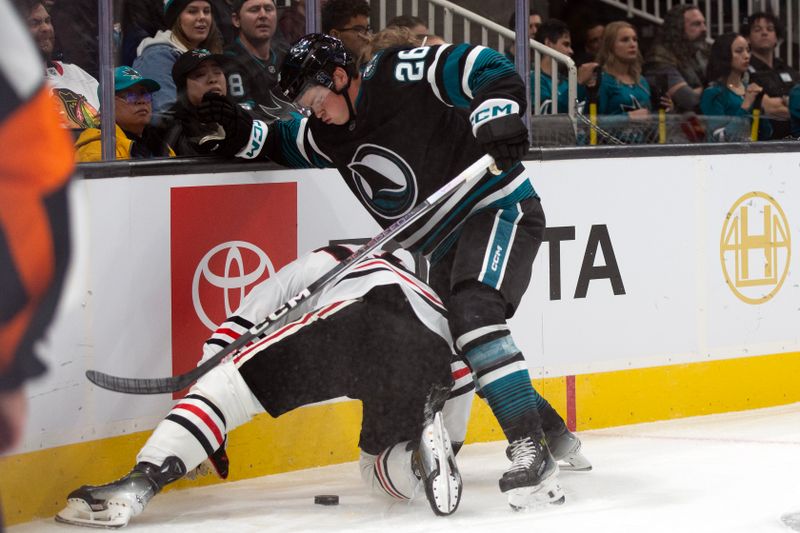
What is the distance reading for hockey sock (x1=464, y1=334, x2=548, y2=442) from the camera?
9.74 feet

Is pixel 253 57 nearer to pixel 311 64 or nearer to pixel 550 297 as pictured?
pixel 311 64

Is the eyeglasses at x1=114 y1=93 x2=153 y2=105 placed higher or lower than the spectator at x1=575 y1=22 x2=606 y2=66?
lower

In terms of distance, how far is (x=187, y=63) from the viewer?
350 cm

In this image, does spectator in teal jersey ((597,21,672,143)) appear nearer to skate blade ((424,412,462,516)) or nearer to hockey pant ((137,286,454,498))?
hockey pant ((137,286,454,498))

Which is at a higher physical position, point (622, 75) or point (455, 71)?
point (622, 75)

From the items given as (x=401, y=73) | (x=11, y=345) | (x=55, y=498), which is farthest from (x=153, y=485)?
(x=11, y=345)

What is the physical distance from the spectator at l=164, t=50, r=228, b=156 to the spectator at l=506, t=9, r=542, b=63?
105 centimetres

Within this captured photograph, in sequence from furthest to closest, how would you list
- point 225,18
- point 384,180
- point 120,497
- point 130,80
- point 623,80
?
point 623,80, point 225,18, point 130,80, point 384,180, point 120,497

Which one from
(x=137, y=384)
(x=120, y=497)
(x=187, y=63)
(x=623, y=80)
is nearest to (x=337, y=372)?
(x=137, y=384)

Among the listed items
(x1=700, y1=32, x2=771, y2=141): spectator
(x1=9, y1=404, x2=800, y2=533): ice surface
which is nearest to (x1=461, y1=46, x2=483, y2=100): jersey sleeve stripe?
(x1=9, y1=404, x2=800, y2=533): ice surface

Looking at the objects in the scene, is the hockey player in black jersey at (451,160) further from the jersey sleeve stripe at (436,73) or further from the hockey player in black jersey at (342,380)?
the hockey player in black jersey at (342,380)

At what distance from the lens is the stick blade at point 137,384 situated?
2.95 m

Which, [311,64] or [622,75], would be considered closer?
[311,64]

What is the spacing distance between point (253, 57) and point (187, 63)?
22cm
